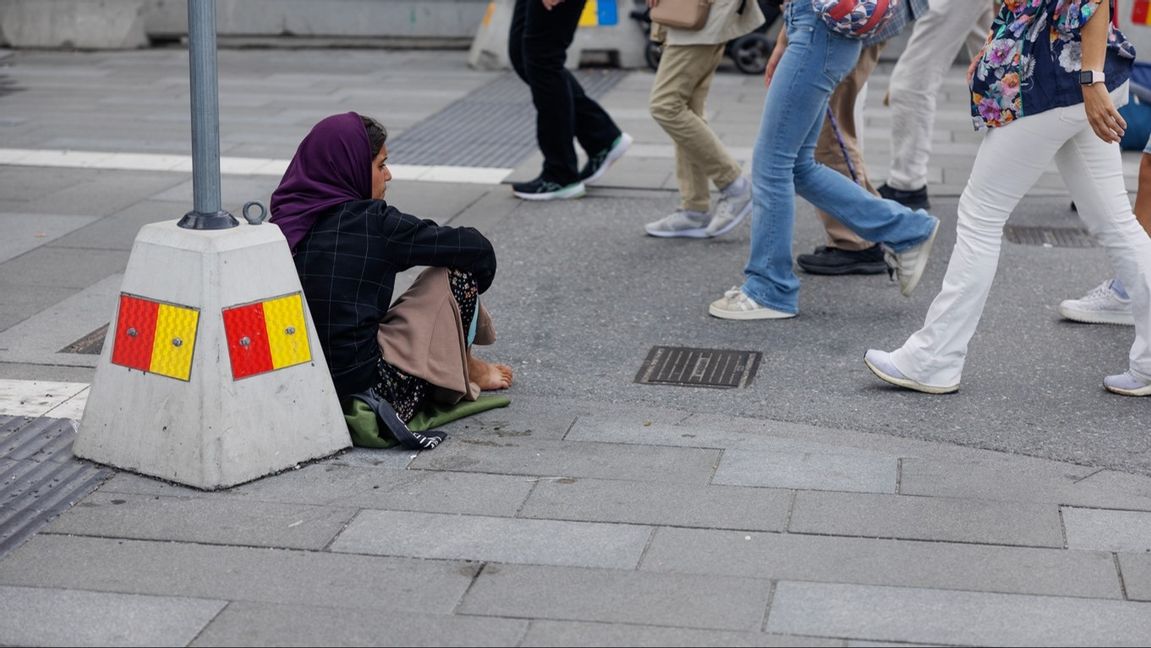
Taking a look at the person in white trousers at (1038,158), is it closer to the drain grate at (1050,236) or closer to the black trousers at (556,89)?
the drain grate at (1050,236)

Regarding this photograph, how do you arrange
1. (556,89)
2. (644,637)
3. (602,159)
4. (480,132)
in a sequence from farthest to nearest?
(480,132) → (602,159) → (556,89) → (644,637)

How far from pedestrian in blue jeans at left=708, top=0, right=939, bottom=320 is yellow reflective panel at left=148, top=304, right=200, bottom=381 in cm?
233

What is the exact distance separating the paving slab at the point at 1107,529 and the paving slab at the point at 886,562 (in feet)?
0.22

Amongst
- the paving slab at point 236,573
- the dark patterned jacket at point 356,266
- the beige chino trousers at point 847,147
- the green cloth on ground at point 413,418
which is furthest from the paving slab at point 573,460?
the beige chino trousers at point 847,147

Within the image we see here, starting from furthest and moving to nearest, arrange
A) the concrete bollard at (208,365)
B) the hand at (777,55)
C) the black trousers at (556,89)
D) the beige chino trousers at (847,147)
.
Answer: the black trousers at (556,89), the beige chino trousers at (847,147), the hand at (777,55), the concrete bollard at (208,365)

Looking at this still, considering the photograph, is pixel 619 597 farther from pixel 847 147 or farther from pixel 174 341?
pixel 847 147

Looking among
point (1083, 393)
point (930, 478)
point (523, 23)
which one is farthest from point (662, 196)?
point (930, 478)

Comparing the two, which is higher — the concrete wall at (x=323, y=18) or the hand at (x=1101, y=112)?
the hand at (x=1101, y=112)

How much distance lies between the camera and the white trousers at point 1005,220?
4.55 metres

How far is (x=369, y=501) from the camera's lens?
405cm

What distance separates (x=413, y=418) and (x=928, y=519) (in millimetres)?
1538

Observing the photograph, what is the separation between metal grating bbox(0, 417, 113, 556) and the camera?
392cm

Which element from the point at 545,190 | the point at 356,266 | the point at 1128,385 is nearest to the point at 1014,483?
the point at 1128,385

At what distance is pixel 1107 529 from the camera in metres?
3.82
